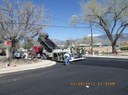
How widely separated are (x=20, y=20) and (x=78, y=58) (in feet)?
29.1

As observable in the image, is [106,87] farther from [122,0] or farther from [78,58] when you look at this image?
[122,0]

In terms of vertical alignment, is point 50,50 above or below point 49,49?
below

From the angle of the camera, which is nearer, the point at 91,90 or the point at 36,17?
the point at 91,90

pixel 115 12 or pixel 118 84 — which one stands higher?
pixel 115 12

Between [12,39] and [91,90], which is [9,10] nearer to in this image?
[12,39]

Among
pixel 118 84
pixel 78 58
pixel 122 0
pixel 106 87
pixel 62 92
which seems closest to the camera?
pixel 62 92

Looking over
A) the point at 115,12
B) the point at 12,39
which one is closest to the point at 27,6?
the point at 12,39

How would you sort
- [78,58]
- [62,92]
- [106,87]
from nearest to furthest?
1. [62,92]
2. [106,87]
3. [78,58]

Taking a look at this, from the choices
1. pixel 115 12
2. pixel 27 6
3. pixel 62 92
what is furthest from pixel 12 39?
pixel 115 12

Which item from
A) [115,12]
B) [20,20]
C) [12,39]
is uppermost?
[115,12]

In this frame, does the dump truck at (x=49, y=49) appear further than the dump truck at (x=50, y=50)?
Yes

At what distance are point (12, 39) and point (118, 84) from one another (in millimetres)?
17768

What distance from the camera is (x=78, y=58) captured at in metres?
32.2

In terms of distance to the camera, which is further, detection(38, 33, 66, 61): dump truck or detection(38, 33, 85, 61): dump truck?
detection(38, 33, 66, 61): dump truck
